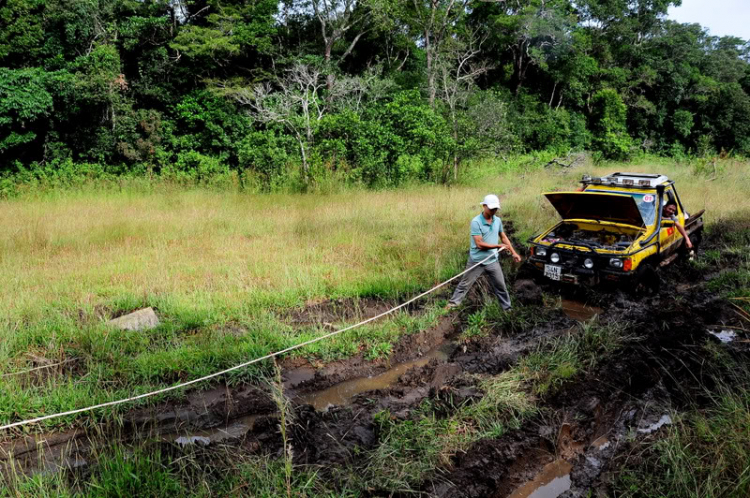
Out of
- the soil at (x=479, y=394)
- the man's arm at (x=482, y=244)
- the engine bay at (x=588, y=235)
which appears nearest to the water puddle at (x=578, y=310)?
the soil at (x=479, y=394)

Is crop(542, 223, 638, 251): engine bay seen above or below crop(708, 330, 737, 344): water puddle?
above

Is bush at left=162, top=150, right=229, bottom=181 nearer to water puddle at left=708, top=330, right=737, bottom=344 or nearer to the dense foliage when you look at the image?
the dense foliage

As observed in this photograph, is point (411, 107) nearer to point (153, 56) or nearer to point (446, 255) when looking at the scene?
point (446, 255)

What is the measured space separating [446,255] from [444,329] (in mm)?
2615

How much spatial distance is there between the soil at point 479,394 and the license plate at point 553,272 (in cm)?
66

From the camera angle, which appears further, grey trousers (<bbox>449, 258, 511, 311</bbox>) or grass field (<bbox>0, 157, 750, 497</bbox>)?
grey trousers (<bbox>449, 258, 511, 311</bbox>)

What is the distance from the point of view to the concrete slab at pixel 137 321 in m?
5.96

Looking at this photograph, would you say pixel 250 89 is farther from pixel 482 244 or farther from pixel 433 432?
pixel 433 432

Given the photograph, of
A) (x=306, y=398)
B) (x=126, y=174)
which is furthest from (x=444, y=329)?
(x=126, y=174)

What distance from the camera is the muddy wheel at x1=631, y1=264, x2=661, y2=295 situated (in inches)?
267

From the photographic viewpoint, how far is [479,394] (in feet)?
14.5

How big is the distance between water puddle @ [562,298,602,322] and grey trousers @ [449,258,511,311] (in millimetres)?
1005

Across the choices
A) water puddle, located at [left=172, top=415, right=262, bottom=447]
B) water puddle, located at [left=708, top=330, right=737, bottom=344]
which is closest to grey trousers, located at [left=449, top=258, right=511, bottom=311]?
water puddle, located at [left=708, top=330, right=737, bottom=344]

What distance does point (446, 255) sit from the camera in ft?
28.7
